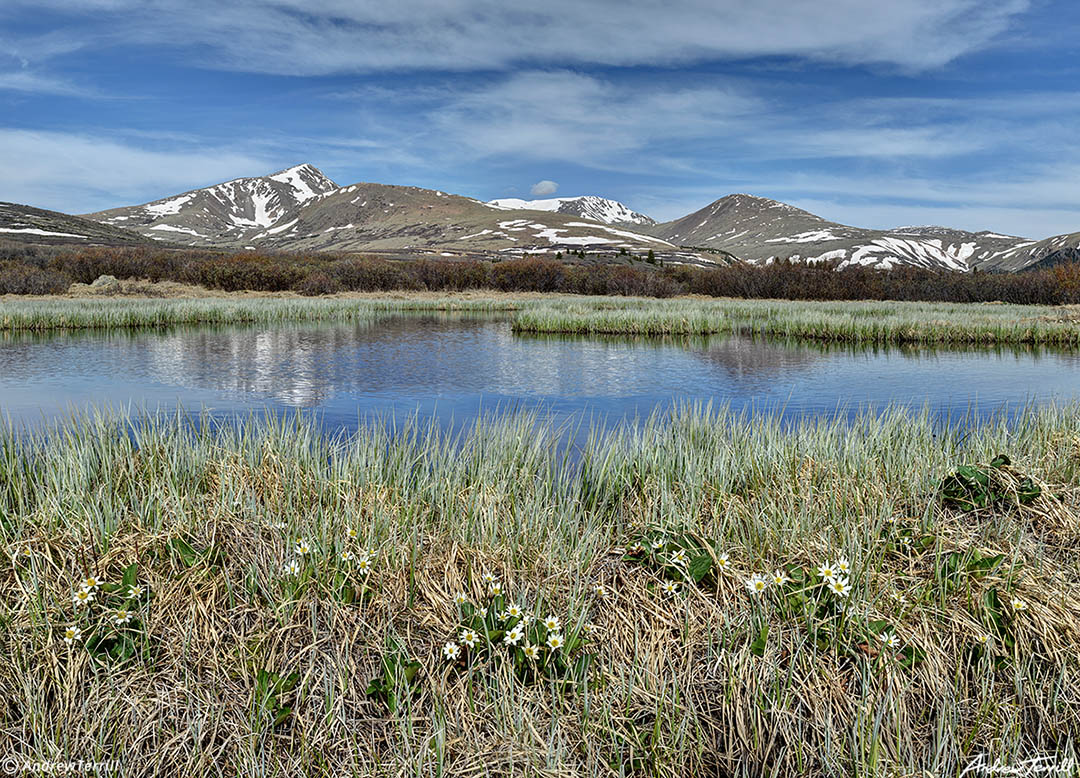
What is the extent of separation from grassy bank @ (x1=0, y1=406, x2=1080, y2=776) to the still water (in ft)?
11.8

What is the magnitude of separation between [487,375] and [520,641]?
11693mm

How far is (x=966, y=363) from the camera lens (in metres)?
17.9

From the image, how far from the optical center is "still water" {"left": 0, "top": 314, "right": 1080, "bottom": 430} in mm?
11211

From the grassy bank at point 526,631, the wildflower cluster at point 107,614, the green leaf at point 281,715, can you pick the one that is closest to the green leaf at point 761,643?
the grassy bank at point 526,631

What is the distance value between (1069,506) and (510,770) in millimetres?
4207

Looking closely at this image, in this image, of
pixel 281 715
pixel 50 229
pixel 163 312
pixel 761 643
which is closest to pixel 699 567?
pixel 761 643

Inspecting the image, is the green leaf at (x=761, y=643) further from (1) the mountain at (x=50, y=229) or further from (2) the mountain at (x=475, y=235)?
(1) the mountain at (x=50, y=229)

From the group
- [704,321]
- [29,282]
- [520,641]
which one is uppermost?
[29,282]

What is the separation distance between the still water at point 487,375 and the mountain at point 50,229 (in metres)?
87.4

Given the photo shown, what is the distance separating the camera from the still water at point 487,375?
1121 cm

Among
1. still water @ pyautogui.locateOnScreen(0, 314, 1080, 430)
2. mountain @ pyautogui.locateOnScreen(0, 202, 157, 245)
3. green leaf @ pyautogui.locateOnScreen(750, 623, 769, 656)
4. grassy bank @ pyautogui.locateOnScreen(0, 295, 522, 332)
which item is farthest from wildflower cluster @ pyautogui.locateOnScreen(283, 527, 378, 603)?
mountain @ pyautogui.locateOnScreen(0, 202, 157, 245)

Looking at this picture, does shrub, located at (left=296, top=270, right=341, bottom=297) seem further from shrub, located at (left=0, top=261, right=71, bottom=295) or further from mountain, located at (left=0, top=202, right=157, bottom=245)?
mountain, located at (left=0, top=202, right=157, bottom=245)

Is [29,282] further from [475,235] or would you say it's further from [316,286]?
[475,235]

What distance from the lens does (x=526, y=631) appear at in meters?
3.41
